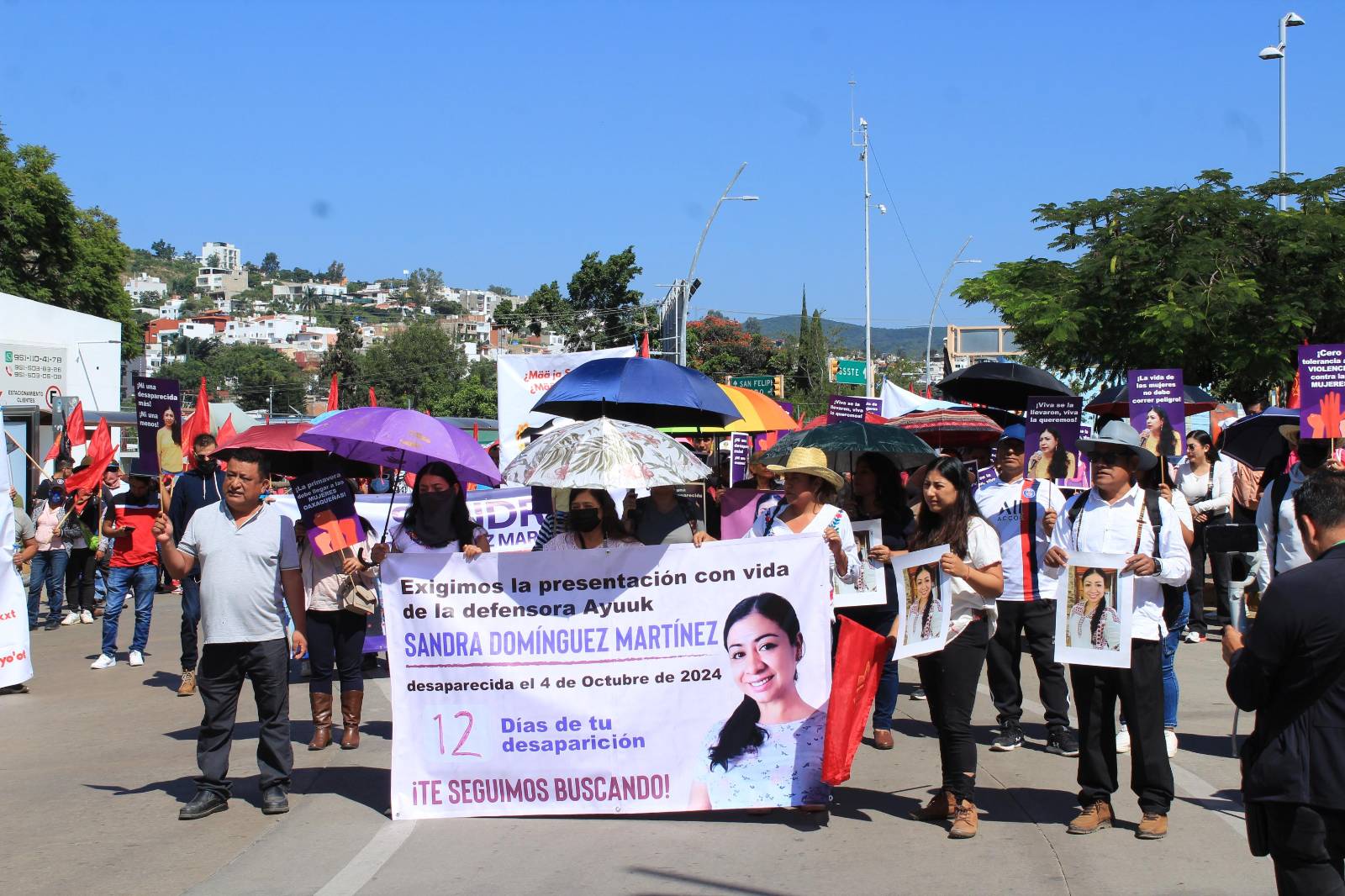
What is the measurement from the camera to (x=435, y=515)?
7781 mm

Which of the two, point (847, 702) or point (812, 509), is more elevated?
point (812, 509)

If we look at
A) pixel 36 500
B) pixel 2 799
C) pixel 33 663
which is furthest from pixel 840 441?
pixel 36 500

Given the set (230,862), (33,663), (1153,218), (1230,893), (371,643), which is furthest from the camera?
(1153,218)

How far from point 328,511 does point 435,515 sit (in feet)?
2.30

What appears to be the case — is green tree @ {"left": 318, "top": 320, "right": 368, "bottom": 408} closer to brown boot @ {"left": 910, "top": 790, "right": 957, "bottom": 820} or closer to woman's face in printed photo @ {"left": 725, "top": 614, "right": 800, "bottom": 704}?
woman's face in printed photo @ {"left": 725, "top": 614, "right": 800, "bottom": 704}

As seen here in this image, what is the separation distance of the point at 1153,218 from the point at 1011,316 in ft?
9.29

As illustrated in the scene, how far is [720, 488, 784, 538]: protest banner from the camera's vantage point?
11117mm

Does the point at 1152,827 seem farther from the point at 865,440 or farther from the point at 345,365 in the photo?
the point at 345,365

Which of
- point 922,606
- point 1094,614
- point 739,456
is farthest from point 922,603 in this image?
point 739,456

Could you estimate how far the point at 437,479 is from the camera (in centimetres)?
781

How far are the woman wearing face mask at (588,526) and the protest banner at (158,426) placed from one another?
4.98 meters

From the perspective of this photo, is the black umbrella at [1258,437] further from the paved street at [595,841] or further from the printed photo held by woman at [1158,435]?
the paved street at [595,841]

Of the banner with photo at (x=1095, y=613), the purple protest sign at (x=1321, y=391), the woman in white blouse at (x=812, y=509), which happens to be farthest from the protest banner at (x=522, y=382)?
the banner with photo at (x=1095, y=613)

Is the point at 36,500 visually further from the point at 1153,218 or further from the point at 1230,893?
the point at 1153,218
